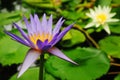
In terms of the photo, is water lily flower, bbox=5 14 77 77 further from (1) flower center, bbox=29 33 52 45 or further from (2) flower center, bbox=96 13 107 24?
(2) flower center, bbox=96 13 107 24

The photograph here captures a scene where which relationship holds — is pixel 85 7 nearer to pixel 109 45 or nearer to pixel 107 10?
pixel 107 10

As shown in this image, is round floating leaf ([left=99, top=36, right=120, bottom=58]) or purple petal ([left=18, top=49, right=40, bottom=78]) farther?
round floating leaf ([left=99, top=36, right=120, bottom=58])

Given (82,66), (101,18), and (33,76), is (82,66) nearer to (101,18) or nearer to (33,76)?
(33,76)

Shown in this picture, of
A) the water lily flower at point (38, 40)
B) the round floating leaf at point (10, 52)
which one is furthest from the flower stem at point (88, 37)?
the water lily flower at point (38, 40)

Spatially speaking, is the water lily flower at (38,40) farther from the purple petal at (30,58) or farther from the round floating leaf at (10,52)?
the round floating leaf at (10,52)

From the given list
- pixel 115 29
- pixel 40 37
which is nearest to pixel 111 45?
pixel 115 29

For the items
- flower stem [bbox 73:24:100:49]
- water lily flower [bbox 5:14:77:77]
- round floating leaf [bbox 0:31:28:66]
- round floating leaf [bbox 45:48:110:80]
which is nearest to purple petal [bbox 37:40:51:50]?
water lily flower [bbox 5:14:77:77]
